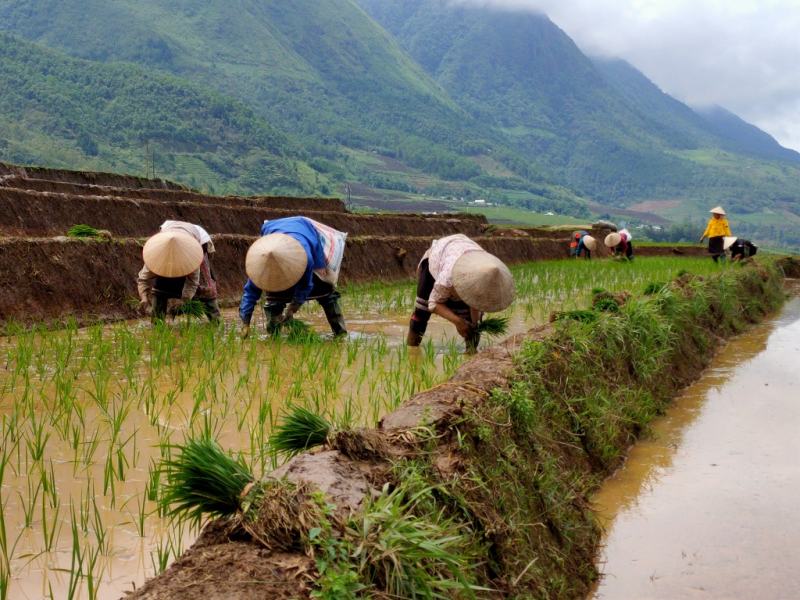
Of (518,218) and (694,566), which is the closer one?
(694,566)

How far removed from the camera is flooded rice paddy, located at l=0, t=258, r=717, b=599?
2.40 metres

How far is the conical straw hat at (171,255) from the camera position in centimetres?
619

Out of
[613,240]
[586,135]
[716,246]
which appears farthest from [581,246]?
[586,135]

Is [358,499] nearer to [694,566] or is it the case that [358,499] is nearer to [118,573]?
[118,573]

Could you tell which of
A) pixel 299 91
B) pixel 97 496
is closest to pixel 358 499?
pixel 97 496

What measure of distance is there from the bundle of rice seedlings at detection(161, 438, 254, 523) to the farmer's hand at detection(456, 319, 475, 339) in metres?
3.78

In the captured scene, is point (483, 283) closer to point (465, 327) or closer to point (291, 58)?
point (465, 327)

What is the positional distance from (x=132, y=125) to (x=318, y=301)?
61.6 m

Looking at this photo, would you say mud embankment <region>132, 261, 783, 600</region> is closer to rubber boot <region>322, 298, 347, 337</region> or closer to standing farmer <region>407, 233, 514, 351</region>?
standing farmer <region>407, 233, 514, 351</region>

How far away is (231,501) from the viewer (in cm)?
219

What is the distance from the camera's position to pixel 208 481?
7.22 feet

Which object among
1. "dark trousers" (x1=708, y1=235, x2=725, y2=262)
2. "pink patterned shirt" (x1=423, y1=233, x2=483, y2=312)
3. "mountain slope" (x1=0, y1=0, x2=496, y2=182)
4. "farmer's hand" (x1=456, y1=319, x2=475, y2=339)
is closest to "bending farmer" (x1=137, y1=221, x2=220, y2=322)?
"pink patterned shirt" (x1=423, y1=233, x2=483, y2=312)

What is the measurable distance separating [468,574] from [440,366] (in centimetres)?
342

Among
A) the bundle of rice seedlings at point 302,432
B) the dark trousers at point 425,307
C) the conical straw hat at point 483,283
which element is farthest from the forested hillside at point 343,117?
the bundle of rice seedlings at point 302,432
